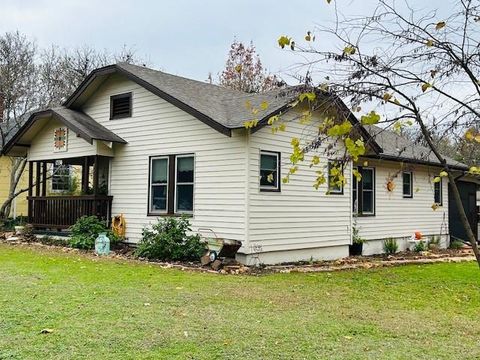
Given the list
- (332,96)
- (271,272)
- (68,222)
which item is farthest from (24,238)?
(332,96)

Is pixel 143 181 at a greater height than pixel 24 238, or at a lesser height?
greater

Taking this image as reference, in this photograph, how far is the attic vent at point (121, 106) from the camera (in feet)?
44.5

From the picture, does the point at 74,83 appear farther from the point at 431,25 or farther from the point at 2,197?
the point at 431,25

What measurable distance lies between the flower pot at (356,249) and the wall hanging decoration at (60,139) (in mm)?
8748

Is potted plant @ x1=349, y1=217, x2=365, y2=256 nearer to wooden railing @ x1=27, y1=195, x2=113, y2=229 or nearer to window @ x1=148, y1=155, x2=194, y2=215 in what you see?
window @ x1=148, y1=155, x2=194, y2=215

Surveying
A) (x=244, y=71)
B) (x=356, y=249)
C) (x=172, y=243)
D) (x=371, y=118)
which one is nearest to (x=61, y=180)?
(x=172, y=243)

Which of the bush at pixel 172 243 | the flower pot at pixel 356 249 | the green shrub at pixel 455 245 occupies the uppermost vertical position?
the bush at pixel 172 243

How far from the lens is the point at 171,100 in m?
12.0

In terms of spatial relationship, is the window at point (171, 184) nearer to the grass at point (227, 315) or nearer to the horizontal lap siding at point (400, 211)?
the grass at point (227, 315)

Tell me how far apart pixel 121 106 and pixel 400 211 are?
9.46 meters

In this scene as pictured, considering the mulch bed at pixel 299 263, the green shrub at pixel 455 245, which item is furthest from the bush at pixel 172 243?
the green shrub at pixel 455 245

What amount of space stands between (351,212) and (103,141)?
22.8 feet

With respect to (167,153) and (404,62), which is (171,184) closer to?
(167,153)

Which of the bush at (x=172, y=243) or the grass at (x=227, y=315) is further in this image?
the bush at (x=172, y=243)
